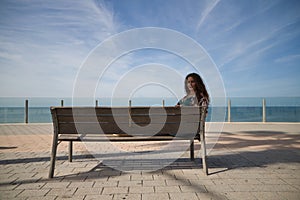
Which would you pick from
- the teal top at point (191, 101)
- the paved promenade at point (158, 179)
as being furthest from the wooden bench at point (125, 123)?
the teal top at point (191, 101)

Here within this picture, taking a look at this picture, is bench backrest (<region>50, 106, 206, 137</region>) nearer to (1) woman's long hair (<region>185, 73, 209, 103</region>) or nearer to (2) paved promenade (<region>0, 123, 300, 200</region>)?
(2) paved promenade (<region>0, 123, 300, 200</region>)

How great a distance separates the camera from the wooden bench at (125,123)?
3133 millimetres

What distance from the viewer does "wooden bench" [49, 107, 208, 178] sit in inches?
123

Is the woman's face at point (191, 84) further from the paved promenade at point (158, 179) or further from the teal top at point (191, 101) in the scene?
the paved promenade at point (158, 179)

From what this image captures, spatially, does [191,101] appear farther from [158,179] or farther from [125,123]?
[158,179]

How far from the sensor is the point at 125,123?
10.5 ft

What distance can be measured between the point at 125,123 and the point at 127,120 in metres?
0.06

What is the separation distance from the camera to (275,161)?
397 centimetres

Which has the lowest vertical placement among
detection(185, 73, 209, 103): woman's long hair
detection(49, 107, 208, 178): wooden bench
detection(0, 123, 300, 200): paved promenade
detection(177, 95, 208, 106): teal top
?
detection(0, 123, 300, 200): paved promenade

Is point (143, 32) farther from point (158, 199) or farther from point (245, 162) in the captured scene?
point (158, 199)

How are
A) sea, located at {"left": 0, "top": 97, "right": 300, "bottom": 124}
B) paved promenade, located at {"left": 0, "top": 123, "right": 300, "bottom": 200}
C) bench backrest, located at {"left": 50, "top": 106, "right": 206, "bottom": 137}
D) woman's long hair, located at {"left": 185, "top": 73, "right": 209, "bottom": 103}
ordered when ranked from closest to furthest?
paved promenade, located at {"left": 0, "top": 123, "right": 300, "bottom": 200} < bench backrest, located at {"left": 50, "top": 106, "right": 206, "bottom": 137} < woman's long hair, located at {"left": 185, "top": 73, "right": 209, "bottom": 103} < sea, located at {"left": 0, "top": 97, "right": 300, "bottom": 124}

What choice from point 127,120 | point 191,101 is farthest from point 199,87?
point 127,120

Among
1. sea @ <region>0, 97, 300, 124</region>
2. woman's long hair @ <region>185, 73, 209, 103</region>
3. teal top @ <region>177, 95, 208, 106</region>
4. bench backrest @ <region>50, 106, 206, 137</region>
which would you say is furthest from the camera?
sea @ <region>0, 97, 300, 124</region>

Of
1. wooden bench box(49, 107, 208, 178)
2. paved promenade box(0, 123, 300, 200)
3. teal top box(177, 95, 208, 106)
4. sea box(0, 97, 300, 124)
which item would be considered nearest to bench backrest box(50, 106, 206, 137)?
wooden bench box(49, 107, 208, 178)
